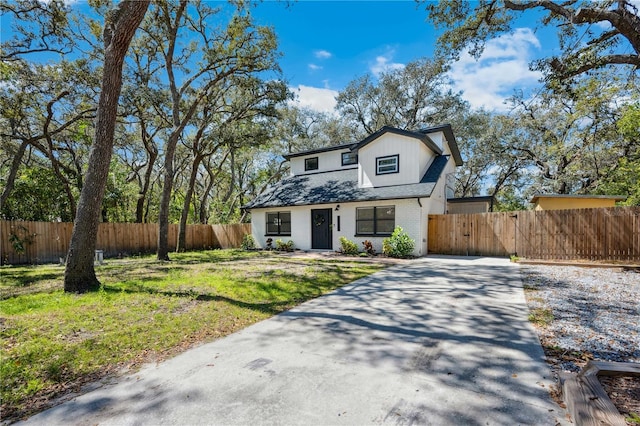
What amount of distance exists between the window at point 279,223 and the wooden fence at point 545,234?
734 cm

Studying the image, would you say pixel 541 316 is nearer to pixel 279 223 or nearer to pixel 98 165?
pixel 98 165

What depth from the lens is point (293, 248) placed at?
15922 mm

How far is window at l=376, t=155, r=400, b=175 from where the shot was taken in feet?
45.7

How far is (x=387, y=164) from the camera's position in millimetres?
14211

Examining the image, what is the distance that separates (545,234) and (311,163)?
12.1m

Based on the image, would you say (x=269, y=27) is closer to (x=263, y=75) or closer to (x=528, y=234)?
(x=263, y=75)

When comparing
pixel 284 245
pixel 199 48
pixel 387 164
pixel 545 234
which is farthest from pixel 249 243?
pixel 545 234

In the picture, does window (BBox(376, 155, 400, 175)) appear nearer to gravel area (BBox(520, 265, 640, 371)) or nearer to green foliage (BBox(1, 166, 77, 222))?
gravel area (BBox(520, 265, 640, 371))

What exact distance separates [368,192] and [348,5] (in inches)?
285

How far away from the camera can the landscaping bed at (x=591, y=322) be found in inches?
93.9

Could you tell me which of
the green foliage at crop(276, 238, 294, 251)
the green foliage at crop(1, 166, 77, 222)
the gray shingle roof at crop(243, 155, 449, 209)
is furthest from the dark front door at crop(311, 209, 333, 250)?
the green foliage at crop(1, 166, 77, 222)

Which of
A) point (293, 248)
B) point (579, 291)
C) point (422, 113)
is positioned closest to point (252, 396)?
point (579, 291)

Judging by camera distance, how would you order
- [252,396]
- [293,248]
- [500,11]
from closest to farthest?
[252,396] → [500,11] → [293,248]

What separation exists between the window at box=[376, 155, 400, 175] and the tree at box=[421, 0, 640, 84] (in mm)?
4585
